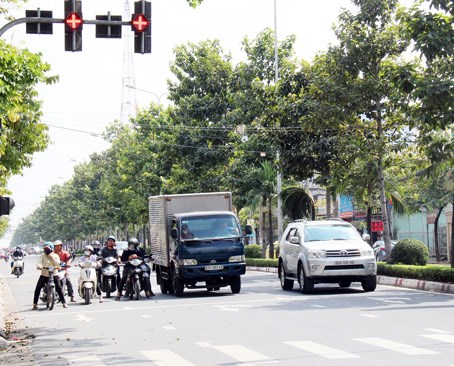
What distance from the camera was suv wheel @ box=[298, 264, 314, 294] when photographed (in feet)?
77.9

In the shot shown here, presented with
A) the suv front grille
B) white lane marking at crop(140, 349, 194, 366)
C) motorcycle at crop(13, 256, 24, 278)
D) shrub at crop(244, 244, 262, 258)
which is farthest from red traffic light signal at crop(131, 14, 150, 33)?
shrub at crop(244, 244, 262, 258)

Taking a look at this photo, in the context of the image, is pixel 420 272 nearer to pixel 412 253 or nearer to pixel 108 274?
pixel 412 253

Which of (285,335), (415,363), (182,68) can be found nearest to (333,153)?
(182,68)

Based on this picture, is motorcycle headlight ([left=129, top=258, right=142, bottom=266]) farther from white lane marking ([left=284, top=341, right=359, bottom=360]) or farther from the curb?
white lane marking ([left=284, top=341, right=359, bottom=360])

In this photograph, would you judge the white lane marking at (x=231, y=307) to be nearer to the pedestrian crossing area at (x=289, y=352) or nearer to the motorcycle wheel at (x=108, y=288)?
the motorcycle wheel at (x=108, y=288)

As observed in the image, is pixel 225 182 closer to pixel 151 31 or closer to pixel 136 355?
pixel 151 31

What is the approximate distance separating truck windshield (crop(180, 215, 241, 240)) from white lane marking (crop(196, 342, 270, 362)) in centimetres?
1222

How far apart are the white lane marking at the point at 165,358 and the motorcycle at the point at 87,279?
12.2m

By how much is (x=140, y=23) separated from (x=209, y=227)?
10794 mm

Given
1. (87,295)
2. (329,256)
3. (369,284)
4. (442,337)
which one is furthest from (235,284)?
(442,337)

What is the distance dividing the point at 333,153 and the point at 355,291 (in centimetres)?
1330

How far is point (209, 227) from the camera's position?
83.5 ft

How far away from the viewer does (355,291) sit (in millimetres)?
24500

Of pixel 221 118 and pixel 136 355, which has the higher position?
pixel 221 118
